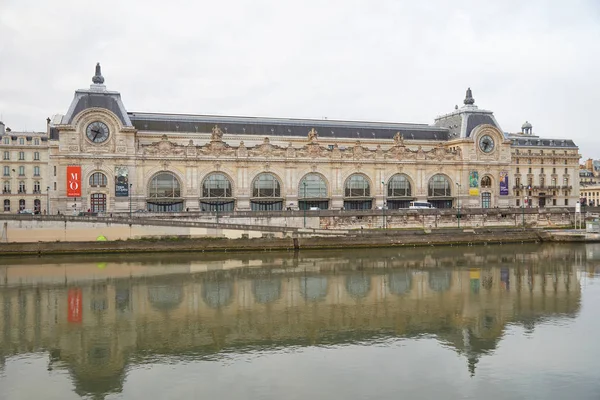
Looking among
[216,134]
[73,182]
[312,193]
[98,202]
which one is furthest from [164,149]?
[312,193]

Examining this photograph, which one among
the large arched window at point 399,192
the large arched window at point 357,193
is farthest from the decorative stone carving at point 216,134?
the large arched window at point 399,192

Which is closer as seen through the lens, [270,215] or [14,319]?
[14,319]

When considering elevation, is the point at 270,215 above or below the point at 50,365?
above

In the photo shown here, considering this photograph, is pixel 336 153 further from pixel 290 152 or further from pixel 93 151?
pixel 93 151

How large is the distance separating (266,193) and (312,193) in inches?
198

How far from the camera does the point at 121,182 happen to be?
177 feet

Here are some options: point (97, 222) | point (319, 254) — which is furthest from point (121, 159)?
point (319, 254)

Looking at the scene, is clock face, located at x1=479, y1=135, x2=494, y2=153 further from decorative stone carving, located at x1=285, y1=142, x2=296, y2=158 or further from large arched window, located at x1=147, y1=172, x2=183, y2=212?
large arched window, located at x1=147, y1=172, x2=183, y2=212

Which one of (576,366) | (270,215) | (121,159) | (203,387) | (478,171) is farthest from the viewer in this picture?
(478,171)

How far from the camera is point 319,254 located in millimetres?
44500

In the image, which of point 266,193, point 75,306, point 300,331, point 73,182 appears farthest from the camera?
point 266,193

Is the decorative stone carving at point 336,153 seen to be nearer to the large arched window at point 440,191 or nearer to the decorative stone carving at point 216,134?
the large arched window at point 440,191

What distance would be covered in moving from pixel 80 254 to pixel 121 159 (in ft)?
44.1

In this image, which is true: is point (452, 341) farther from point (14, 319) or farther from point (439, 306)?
point (14, 319)
